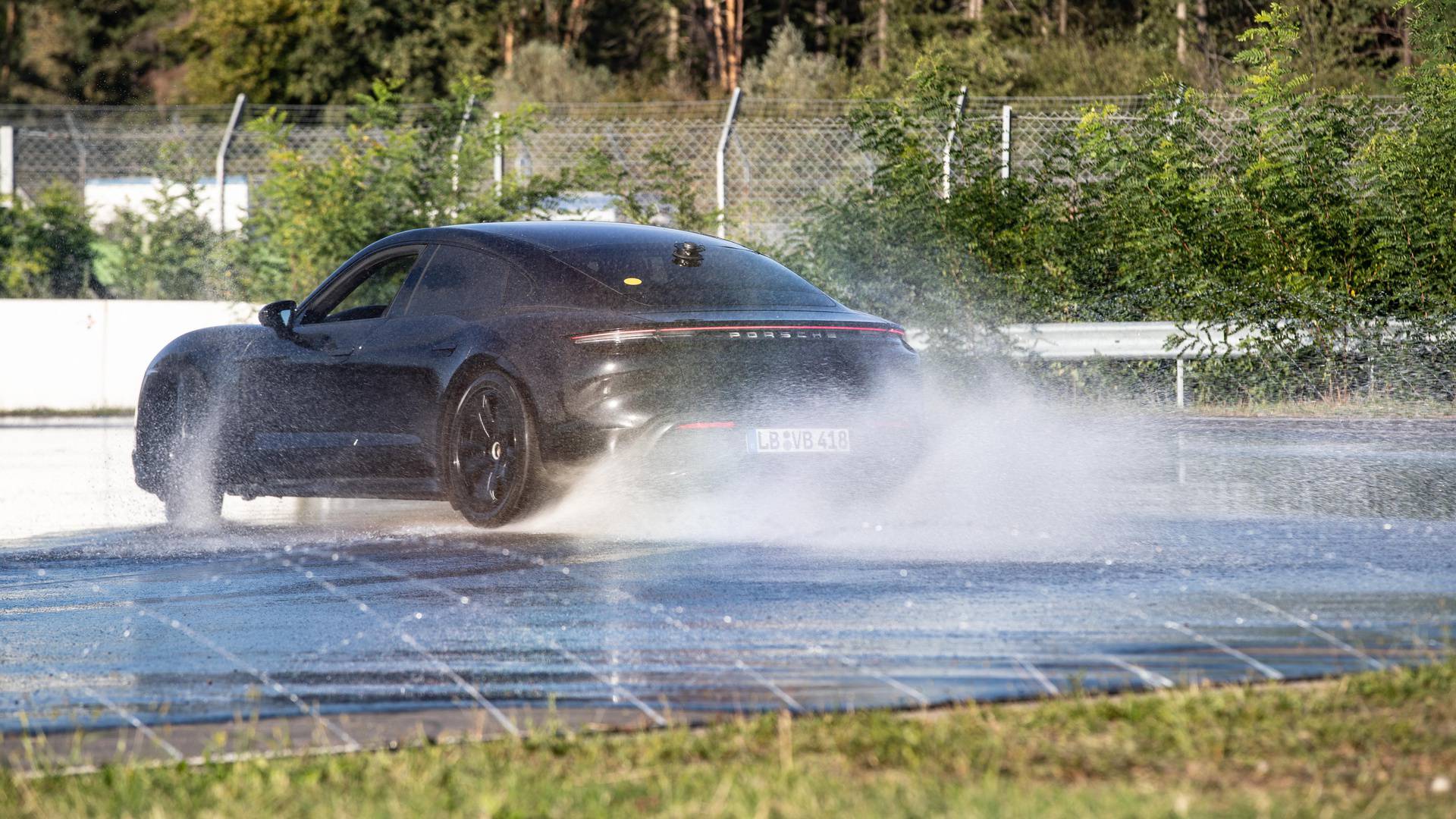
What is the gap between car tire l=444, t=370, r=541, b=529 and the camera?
353 inches

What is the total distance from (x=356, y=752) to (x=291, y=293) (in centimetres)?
1651

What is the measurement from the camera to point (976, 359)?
15.6 meters

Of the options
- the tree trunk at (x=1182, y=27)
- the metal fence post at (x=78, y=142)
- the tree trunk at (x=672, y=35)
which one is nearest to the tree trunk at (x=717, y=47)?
the tree trunk at (x=672, y=35)

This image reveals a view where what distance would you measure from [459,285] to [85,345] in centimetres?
1161

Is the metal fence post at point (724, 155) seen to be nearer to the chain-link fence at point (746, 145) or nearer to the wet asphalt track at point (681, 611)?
the chain-link fence at point (746, 145)

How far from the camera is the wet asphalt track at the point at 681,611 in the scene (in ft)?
17.5

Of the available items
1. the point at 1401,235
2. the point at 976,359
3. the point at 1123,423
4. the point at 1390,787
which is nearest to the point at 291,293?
the point at 976,359

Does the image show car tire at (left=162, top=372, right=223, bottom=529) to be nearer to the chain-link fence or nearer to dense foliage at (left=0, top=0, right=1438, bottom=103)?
the chain-link fence

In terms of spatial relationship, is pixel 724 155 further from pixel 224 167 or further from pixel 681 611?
pixel 681 611

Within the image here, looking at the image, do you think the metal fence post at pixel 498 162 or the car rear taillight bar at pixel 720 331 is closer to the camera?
the car rear taillight bar at pixel 720 331

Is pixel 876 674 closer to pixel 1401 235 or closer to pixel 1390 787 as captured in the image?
pixel 1390 787

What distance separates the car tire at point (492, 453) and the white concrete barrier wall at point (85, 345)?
36.8 feet

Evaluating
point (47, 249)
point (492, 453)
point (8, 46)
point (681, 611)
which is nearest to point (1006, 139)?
point (492, 453)

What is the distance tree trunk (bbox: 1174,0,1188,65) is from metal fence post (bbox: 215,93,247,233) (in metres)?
23.8
